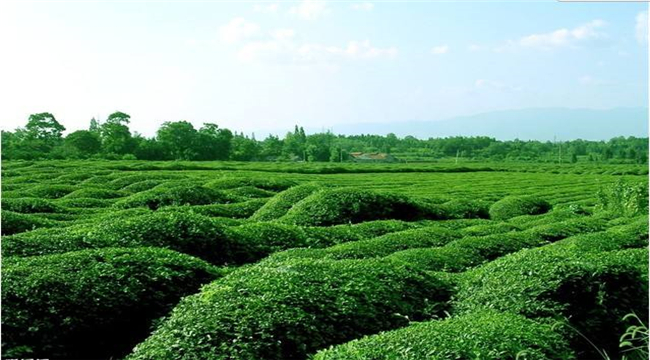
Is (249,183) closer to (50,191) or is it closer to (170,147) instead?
(50,191)

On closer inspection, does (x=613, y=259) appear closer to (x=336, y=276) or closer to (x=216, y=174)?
(x=336, y=276)

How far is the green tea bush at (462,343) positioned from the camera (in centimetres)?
540

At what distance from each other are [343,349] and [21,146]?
167 ft

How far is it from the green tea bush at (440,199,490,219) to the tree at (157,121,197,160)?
42258mm

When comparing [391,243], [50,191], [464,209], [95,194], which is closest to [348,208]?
[391,243]

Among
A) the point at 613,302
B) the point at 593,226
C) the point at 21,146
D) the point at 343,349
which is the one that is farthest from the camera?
the point at 21,146

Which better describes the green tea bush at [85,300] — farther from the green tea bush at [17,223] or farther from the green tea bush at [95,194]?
the green tea bush at [95,194]

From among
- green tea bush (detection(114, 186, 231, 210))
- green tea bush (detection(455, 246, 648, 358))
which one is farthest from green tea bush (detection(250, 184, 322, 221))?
green tea bush (detection(455, 246, 648, 358))

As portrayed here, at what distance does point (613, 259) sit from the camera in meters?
8.16

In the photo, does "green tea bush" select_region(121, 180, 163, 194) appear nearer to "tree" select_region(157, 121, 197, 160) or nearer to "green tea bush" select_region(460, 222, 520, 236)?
"green tea bush" select_region(460, 222, 520, 236)

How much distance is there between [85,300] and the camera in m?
7.18

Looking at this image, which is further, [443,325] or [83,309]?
[83,309]

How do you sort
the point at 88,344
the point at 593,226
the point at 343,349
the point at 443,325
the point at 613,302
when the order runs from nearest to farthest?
1. the point at 343,349
2. the point at 443,325
3. the point at 88,344
4. the point at 613,302
5. the point at 593,226

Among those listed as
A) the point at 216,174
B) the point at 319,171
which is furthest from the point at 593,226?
the point at 319,171
